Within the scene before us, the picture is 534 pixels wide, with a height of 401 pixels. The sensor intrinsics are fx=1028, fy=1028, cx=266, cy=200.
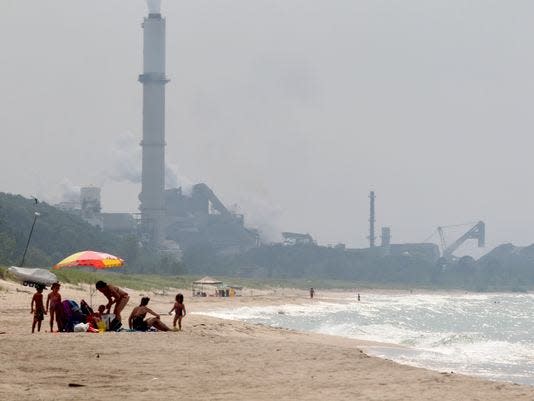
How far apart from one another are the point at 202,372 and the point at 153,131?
138 metres

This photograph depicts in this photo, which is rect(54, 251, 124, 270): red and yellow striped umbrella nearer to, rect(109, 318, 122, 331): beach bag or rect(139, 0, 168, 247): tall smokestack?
rect(109, 318, 122, 331): beach bag

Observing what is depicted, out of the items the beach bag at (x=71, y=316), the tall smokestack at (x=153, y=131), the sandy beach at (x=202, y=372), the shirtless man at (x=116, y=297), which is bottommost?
the sandy beach at (x=202, y=372)

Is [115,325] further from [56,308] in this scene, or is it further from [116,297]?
[56,308]

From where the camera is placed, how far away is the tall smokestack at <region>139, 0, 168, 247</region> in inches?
5969

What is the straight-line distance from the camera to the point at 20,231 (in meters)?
114

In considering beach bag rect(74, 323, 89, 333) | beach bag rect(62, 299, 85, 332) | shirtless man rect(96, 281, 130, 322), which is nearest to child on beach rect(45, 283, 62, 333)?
beach bag rect(62, 299, 85, 332)

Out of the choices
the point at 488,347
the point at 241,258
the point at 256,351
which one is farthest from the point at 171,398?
the point at 241,258

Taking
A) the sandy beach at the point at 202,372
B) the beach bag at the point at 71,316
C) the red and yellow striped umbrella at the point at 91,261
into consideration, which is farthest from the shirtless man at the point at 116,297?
the red and yellow striped umbrella at the point at 91,261

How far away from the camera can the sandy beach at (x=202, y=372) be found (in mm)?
12391

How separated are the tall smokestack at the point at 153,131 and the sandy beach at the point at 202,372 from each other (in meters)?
132

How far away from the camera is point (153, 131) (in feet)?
496

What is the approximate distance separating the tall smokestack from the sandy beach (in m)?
132

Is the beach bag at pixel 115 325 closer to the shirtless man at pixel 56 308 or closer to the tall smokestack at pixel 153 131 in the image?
the shirtless man at pixel 56 308

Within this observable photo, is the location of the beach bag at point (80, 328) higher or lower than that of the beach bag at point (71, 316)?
lower
